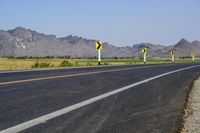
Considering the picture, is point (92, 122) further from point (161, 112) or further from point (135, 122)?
point (161, 112)

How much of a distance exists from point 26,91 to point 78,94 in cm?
125

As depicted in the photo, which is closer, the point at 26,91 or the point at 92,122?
the point at 92,122

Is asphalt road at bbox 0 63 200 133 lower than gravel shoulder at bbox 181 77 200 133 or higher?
higher

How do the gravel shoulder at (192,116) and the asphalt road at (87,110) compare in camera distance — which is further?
the gravel shoulder at (192,116)

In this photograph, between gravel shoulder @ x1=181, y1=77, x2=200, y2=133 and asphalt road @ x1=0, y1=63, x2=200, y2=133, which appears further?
gravel shoulder @ x1=181, y1=77, x2=200, y2=133

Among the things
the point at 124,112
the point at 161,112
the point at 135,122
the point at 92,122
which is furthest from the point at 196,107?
the point at 92,122

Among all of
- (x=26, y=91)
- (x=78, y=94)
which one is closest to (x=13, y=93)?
(x=26, y=91)

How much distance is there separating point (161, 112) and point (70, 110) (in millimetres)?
1650

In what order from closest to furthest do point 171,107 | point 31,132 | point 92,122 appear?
point 31,132 → point 92,122 → point 171,107

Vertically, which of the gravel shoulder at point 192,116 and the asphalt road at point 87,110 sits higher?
the asphalt road at point 87,110

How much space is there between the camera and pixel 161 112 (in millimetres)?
7652

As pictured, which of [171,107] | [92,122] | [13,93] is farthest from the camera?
[13,93]

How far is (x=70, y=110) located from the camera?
7.39 m

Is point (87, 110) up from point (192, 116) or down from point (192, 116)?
up
